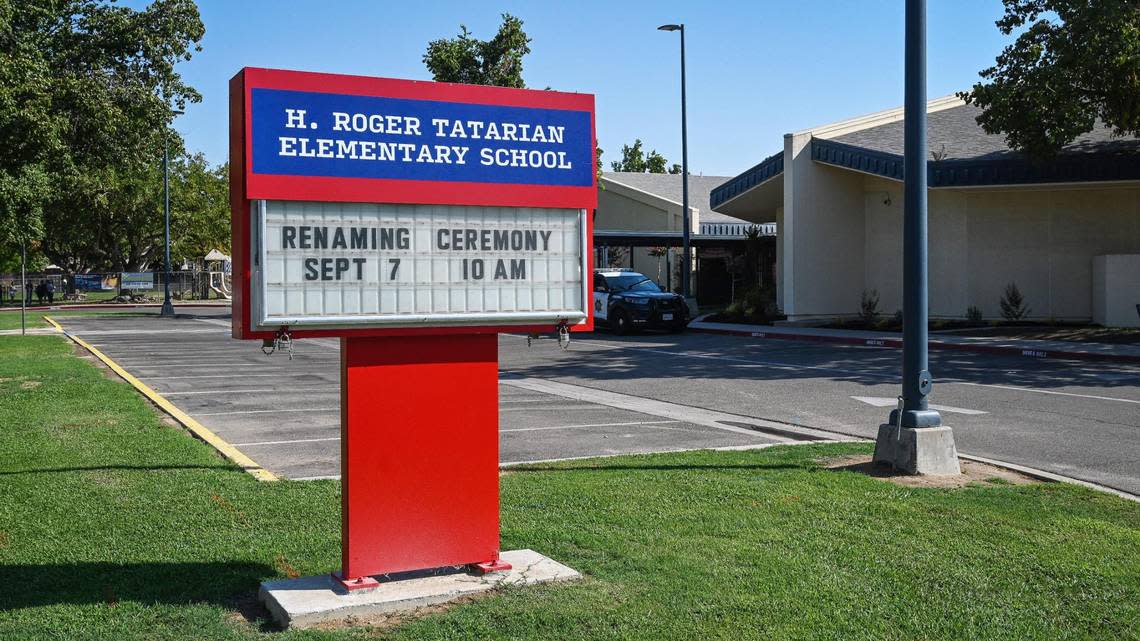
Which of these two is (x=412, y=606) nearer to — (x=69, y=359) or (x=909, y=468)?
(x=909, y=468)

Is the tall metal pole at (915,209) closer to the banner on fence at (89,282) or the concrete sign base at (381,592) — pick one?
the concrete sign base at (381,592)

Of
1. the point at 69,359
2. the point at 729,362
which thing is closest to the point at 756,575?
the point at 729,362

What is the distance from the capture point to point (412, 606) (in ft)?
17.5

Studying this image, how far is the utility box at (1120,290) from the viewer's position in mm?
26344

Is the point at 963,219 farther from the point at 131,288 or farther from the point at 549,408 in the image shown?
the point at 131,288

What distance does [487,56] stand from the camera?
4450cm

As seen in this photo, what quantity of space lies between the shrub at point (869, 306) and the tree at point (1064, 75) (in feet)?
22.7

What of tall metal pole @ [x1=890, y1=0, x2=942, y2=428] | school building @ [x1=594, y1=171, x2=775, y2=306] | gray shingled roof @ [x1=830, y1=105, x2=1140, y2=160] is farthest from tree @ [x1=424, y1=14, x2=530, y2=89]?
tall metal pole @ [x1=890, y1=0, x2=942, y2=428]

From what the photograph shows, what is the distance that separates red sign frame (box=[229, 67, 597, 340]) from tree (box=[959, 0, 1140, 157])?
17925mm

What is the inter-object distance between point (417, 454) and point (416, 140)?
1.58 m

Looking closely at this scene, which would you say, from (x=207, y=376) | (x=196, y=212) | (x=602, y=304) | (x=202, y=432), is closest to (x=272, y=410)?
(x=202, y=432)

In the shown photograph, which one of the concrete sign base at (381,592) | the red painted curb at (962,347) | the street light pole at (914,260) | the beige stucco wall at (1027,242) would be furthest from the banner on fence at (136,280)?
the concrete sign base at (381,592)

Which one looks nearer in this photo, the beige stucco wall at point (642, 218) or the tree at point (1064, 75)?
the tree at point (1064, 75)

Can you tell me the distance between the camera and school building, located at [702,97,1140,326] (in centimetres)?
2727
